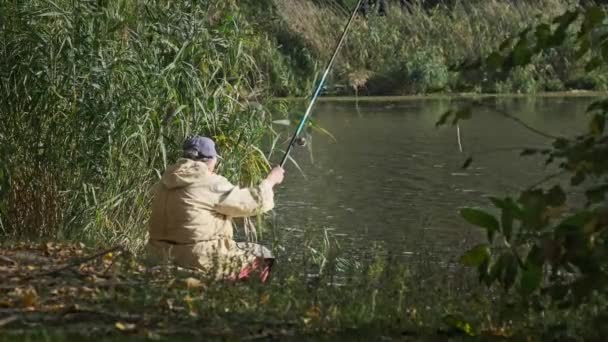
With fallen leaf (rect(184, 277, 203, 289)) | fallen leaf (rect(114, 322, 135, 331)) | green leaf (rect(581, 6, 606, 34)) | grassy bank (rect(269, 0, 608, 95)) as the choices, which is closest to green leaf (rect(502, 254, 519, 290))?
green leaf (rect(581, 6, 606, 34))

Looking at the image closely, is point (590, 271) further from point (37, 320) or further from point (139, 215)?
point (139, 215)

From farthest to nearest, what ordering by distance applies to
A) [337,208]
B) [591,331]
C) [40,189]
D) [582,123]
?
[582,123] → [337,208] → [40,189] → [591,331]

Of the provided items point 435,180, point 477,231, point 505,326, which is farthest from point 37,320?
point 435,180

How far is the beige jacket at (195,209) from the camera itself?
5969mm

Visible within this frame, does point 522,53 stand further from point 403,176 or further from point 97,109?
point 403,176

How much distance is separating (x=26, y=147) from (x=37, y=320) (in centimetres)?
347

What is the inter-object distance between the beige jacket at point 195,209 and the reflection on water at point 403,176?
38.7 inches

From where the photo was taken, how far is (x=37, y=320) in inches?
162

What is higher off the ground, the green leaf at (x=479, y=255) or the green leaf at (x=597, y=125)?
the green leaf at (x=597, y=125)

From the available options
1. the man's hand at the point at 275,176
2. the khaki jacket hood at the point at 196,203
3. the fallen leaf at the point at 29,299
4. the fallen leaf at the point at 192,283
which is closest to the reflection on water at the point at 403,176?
the man's hand at the point at 275,176

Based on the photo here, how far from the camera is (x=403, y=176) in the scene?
12.6m

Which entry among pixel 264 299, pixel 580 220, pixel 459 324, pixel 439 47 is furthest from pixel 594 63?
pixel 439 47

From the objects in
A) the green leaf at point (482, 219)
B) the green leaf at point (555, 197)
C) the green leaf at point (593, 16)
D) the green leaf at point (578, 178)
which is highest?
the green leaf at point (593, 16)

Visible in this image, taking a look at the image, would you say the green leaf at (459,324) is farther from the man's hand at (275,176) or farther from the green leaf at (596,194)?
the man's hand at (275,176)
